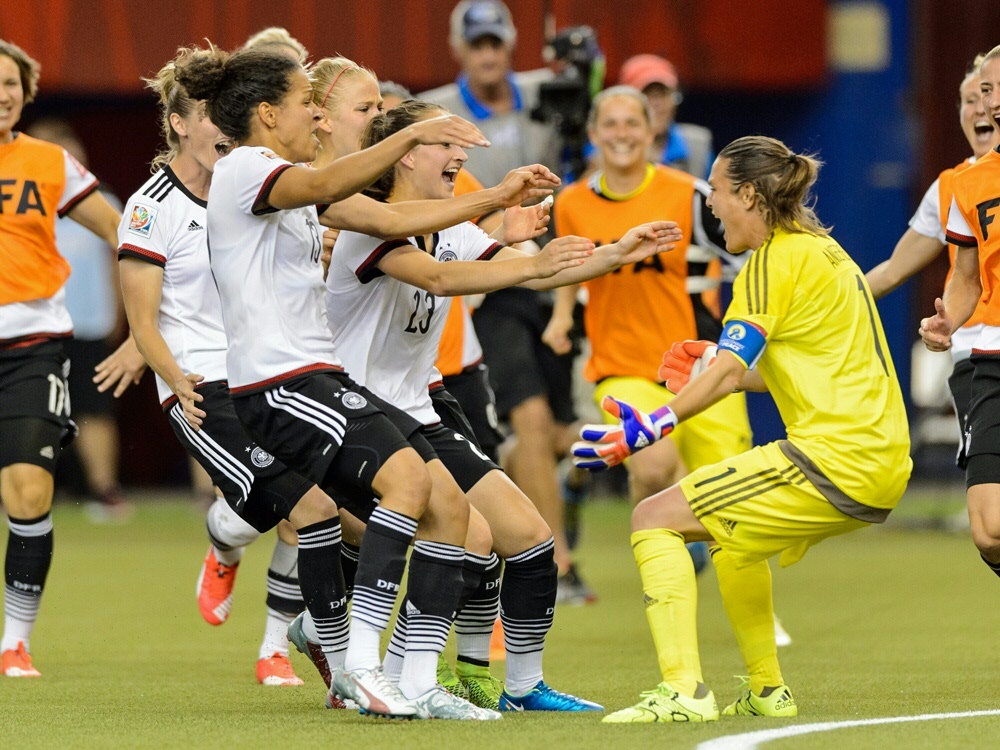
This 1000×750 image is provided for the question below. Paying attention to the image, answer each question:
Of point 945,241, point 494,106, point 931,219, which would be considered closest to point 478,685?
point 945,241

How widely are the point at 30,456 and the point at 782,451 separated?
3021 mm

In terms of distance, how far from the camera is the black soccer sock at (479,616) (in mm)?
5680

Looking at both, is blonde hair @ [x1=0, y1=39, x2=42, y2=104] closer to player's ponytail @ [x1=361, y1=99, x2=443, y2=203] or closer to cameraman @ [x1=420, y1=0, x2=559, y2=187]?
player's ponytail @ [x1=361, y1=99, x2=443, y2=203]

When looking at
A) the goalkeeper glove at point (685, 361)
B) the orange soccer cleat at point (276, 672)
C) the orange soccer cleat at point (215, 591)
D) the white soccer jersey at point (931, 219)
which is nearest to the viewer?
the goalkeeper glove at point (685, 361)

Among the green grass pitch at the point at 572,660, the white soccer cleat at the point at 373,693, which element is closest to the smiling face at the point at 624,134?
the green grass pitch at the point at 572,660

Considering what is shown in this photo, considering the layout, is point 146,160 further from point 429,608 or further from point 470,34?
point 429,608

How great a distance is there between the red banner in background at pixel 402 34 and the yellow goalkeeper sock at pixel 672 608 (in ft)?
28.4

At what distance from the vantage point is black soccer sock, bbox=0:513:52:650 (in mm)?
6738

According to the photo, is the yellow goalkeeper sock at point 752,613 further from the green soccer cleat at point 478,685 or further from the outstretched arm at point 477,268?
Result: the outstretched arm at point 477,268

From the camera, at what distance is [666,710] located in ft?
16.7

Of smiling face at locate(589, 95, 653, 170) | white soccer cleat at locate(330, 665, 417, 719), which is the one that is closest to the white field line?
white soccer cleat at locate(330, 665, 417, 719)

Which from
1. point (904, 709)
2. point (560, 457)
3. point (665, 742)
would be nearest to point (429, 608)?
point (665, 742)

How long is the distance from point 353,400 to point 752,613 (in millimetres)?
1415

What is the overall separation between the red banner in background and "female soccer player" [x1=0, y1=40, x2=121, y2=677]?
687 cm
